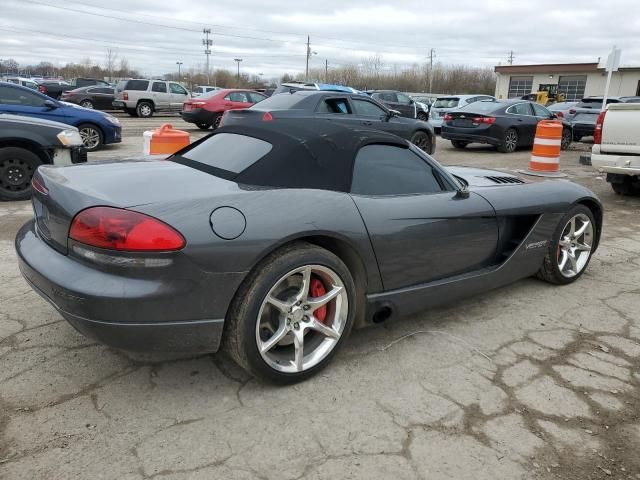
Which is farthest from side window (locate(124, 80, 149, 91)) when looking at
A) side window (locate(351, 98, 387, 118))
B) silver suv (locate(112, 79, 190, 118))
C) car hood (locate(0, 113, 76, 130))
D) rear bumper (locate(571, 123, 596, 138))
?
car hood (locate(0, 113, 76, 130))

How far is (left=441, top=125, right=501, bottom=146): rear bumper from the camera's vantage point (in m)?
13.7

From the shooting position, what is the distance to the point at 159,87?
965 inches

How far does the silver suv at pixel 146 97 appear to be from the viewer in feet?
78.1

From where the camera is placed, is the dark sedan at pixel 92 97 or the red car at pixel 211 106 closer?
the red car at pixel 211 106

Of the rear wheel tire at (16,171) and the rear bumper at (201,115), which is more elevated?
the rear bumper at (201,115)

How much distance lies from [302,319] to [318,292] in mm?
190

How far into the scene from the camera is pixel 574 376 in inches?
118

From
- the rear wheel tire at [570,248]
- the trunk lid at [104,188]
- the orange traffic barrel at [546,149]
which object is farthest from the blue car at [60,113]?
the orange traffic barrel at [546,149]

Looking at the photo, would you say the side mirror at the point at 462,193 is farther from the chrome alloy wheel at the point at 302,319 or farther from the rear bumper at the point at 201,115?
the rear bumper at the point at 201,115

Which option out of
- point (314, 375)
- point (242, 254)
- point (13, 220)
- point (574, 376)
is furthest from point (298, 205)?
point (13, 220)

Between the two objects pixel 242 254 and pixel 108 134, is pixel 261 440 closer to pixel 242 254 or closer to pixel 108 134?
pixel 242 254

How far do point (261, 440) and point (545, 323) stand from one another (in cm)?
230

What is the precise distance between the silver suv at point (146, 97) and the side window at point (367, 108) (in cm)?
1576

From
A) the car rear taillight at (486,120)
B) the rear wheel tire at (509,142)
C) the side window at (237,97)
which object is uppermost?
the side window at (237,97)
